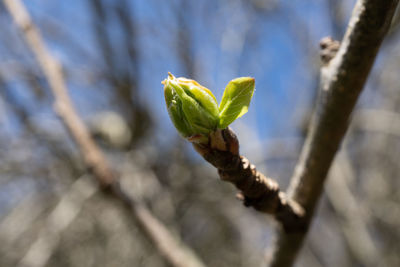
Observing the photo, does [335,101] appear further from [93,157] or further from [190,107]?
[93,157]

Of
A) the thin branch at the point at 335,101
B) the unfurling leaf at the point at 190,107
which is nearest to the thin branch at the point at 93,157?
the thin branch at the point at 335,101

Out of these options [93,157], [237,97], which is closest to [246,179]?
[237,97]

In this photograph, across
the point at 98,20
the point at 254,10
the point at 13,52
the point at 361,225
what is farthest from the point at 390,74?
the point at 13,52

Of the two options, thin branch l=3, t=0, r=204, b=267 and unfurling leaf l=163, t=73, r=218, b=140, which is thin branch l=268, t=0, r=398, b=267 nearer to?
unfurling leaf l=163, t=73, r=218, b=140

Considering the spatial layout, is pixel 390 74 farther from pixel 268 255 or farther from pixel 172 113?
pixel 172 113

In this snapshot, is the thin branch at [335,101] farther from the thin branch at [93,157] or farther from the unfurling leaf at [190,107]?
the thin branch at [93,157]

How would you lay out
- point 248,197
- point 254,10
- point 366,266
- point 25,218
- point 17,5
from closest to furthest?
1. point 248,197
2. point 17,5
3. point 366,266
4. point 25,218
5. point 254,10
